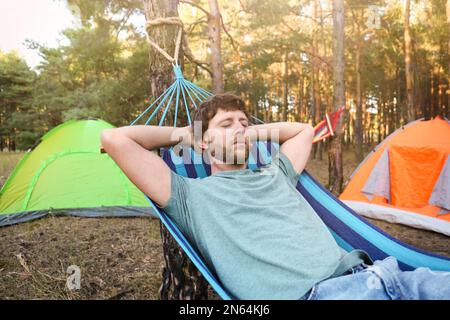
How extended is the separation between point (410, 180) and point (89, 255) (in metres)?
3.23

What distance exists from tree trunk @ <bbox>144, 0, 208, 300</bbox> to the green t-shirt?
1.46ft

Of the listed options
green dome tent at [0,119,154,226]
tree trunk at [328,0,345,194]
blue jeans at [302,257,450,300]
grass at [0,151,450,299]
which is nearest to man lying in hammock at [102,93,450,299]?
blue jeans at [302,257,450,300]

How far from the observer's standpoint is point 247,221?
121 cm

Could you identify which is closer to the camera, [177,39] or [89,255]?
[177,39]


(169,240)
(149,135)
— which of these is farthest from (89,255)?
(149,135)

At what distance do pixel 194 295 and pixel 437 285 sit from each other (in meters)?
1.08

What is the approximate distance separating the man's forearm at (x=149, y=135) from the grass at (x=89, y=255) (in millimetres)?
1037

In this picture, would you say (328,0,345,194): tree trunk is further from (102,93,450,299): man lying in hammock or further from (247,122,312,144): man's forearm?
(102,93,450,299): man lying in hammock

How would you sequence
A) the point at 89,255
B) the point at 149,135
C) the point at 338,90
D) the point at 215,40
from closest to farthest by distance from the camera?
1. the point at 149,135
2. the point at 89,255
3. the point at 338,90
4. the point at 215,40

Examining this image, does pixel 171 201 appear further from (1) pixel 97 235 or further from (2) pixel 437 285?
(1) pixel 97 235

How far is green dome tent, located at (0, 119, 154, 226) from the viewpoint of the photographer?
11.6ft

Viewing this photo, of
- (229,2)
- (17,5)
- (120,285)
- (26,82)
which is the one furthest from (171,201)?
(17,5)

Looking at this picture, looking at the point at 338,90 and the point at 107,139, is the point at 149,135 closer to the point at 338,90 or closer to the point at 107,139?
the point at 107,139

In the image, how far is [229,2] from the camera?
994cm
